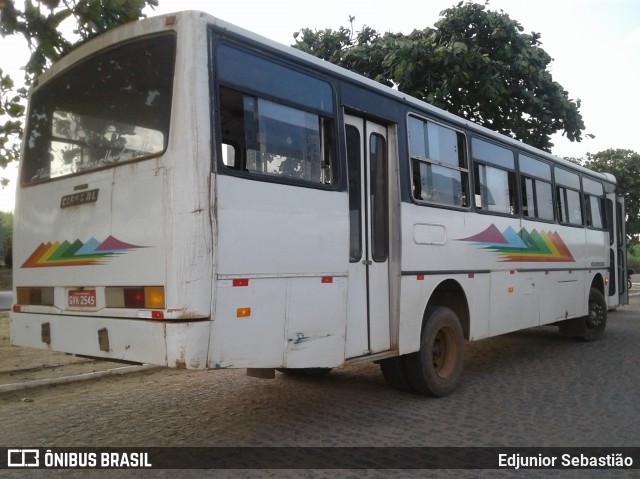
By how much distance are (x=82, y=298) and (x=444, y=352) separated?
3998mm

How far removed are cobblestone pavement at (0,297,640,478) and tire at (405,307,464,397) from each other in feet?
0.52

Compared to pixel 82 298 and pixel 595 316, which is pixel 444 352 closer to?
pixel 82 298

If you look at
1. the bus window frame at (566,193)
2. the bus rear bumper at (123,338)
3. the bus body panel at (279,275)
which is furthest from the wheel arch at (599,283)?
the bus rear bumper at (123,338)

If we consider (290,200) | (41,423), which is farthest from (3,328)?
(290,200)

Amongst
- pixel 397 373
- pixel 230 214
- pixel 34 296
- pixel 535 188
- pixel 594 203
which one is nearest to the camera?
pixel 230 214

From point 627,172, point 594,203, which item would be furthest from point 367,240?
point 627,172

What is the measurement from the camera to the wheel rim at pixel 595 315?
10820mm

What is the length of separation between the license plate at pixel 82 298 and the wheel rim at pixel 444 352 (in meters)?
3.75

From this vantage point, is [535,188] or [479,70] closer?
[535,188]

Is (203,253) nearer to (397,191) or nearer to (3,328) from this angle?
(397,191)

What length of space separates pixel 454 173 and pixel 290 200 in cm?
305

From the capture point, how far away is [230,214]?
170 inches

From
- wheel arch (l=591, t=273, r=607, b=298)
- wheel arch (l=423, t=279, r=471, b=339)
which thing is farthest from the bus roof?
wheel arch (l=591, t=273, r=607, b=298)

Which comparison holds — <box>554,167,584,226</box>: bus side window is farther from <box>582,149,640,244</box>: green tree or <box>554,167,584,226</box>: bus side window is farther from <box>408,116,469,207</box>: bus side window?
<box>582,149,640,244</box>: green tree
